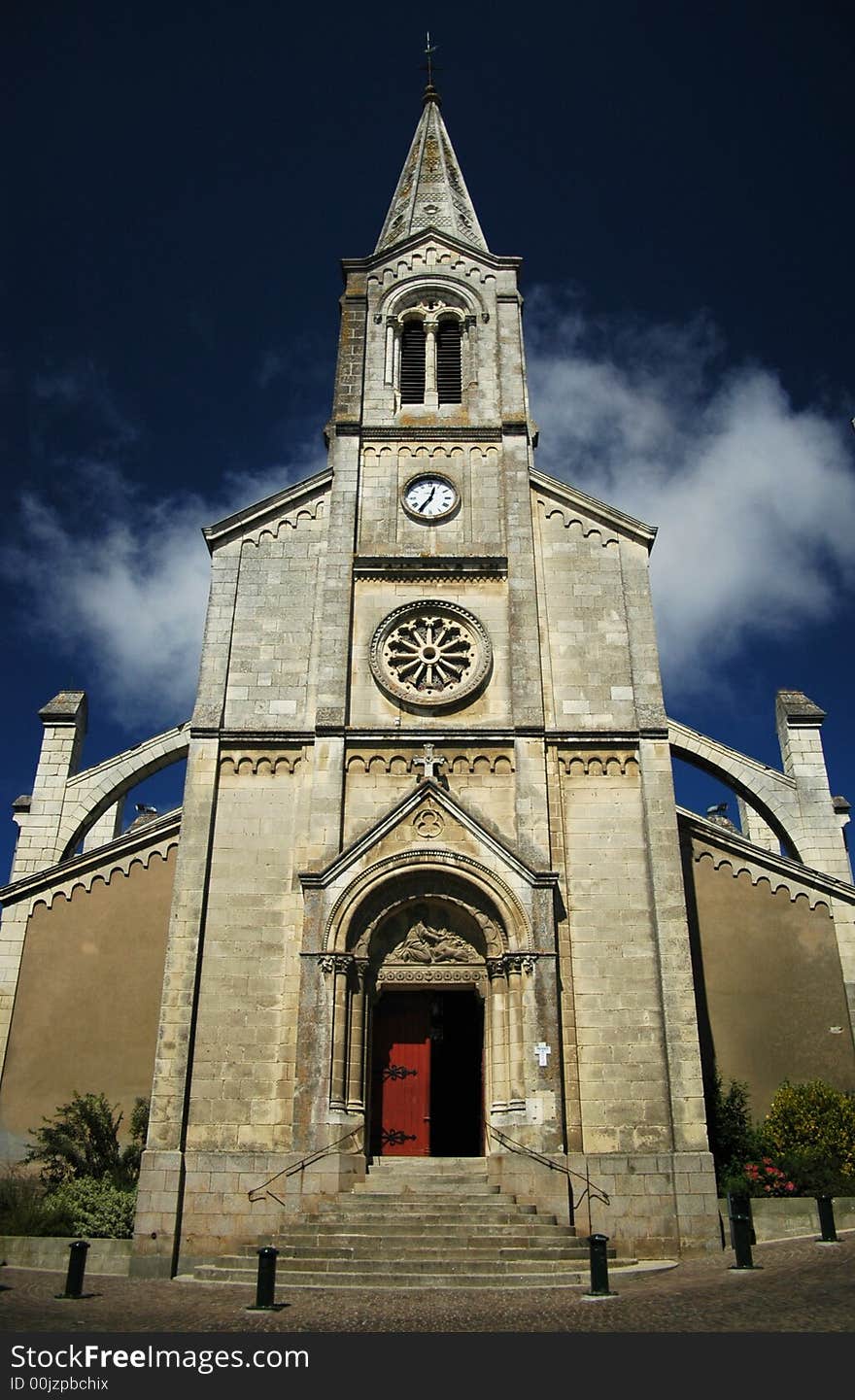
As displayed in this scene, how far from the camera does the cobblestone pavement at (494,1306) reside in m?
9.71

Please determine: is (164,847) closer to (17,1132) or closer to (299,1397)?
(17,1132)

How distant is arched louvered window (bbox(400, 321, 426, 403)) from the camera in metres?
23.6

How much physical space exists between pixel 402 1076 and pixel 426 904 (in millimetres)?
2955

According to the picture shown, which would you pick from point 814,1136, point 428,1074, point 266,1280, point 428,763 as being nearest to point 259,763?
point 428,763

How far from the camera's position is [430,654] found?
20062mm

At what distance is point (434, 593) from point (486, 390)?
5683mm

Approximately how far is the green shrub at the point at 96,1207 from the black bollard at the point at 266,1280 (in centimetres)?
555

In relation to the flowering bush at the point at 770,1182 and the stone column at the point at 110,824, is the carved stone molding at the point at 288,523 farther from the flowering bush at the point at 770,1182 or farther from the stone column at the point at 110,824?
the flowering bush at the point at 770,1182

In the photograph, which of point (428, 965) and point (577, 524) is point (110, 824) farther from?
point (577, 524)

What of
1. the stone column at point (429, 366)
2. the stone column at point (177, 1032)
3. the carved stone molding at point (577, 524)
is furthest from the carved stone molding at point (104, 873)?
the stone column at point (429, 366)

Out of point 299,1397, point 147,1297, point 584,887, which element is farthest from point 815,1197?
point 299,1397

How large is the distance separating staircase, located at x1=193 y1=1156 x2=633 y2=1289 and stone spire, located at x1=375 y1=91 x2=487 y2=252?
69.5ft

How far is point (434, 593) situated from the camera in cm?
2072

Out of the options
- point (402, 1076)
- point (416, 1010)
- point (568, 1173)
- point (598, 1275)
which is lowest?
point (598, 1275)
